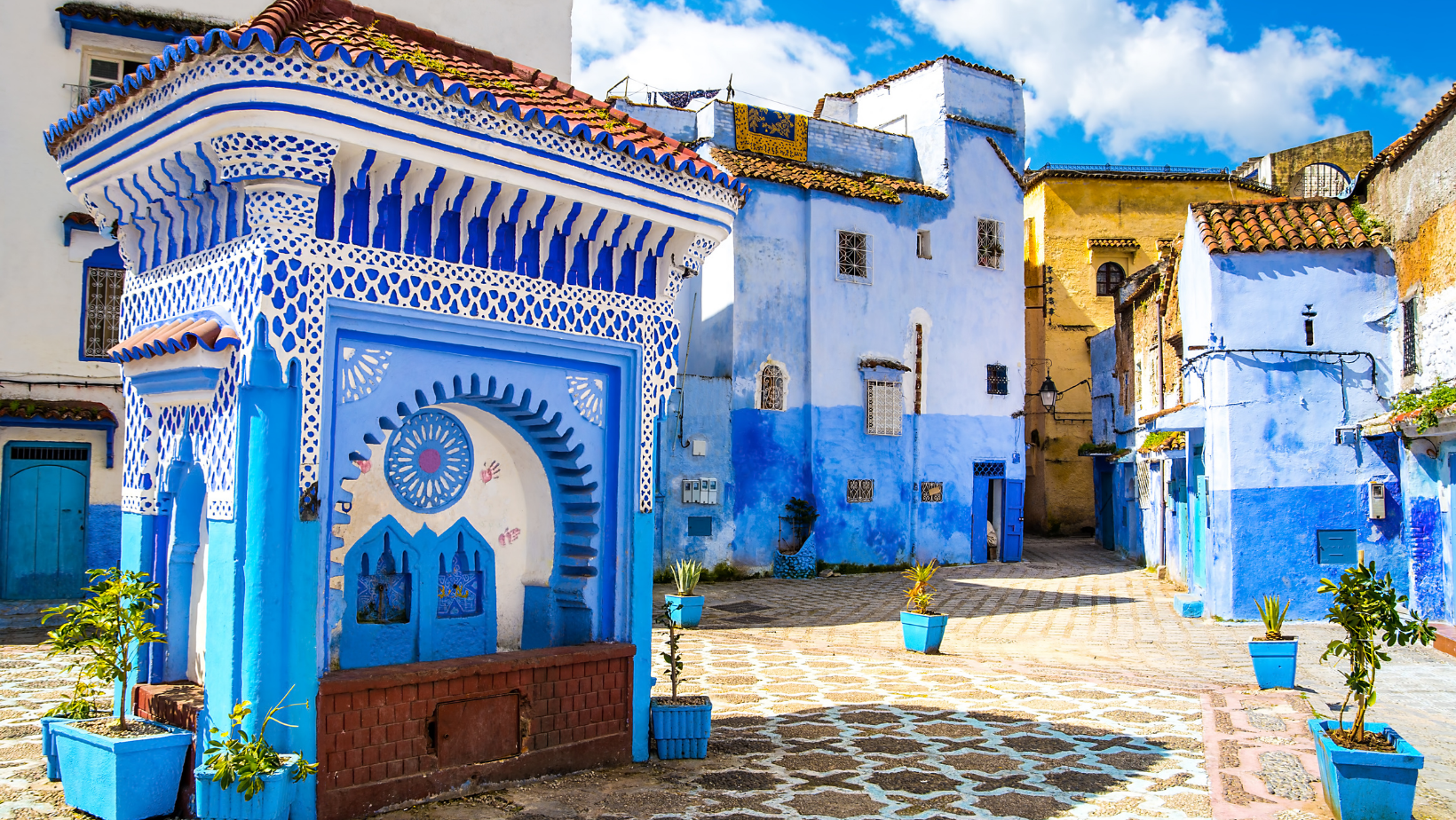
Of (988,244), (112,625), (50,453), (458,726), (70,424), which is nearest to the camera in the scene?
(112,625)

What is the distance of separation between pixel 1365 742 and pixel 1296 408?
32.9ft

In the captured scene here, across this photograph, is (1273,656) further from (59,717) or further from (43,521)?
(43,521)

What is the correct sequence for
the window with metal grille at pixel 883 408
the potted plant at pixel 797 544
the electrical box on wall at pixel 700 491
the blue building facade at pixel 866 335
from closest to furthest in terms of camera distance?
the electrical box on wall at pixel 700 491 < the blue building facade at pixel 866 335 < the potted plant at pixel 797 544 < the window with metal grille at pixel 883 408

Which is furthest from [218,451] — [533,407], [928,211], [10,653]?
[928,211]

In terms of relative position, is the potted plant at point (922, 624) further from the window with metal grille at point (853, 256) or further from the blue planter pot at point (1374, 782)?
the window with metal grille at point (853, 256)

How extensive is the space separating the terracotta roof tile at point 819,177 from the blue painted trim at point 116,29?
10042 millimetres

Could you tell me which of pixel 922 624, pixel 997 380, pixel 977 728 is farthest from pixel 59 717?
pixel 997 380

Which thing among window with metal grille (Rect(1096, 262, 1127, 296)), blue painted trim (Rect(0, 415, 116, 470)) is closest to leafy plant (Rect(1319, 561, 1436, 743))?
blue painted trim (Rect(0, 415, 116, 470))

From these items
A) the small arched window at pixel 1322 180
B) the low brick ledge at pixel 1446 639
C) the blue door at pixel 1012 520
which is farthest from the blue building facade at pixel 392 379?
the small arched window at pixel 1322 180

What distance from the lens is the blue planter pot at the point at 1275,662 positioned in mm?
10016

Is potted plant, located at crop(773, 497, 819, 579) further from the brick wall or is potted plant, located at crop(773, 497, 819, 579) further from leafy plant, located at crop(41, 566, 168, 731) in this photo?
leafy plant, located at crop(41, 566, 168, 731)

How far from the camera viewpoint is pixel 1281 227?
609 inches

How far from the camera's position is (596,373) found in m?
7.43

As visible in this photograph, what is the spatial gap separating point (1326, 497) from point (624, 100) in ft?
49.3
